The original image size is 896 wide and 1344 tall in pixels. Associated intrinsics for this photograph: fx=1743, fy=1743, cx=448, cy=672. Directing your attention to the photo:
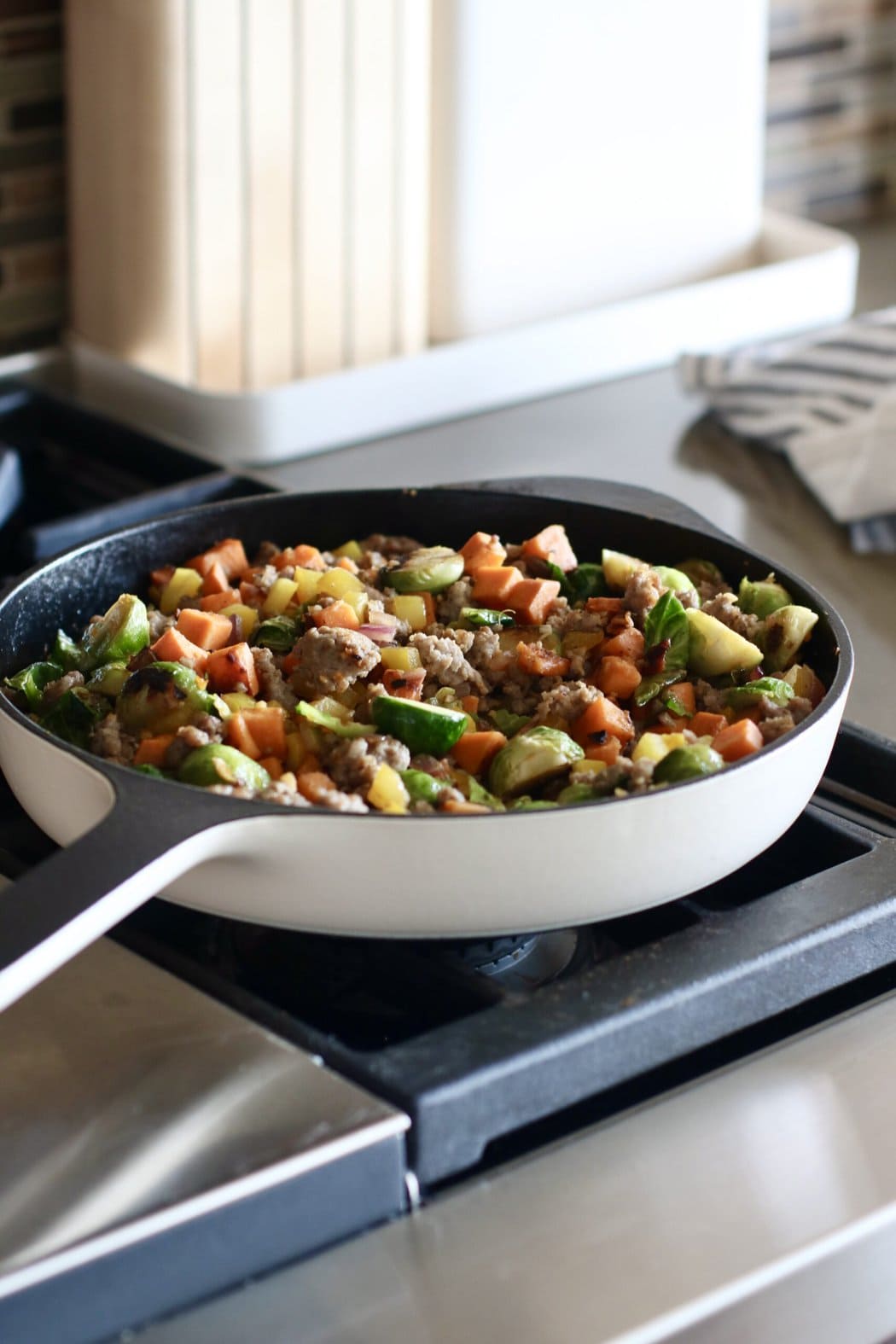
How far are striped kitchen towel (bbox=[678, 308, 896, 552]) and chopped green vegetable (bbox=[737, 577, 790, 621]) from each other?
0.47m

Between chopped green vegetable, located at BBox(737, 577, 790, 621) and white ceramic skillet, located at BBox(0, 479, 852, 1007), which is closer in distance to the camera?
white ceramic skillet, located at BBox(0, 479, 852, 1007)

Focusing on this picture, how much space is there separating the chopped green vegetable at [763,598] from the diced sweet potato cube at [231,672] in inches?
10.5

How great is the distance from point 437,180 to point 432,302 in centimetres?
11

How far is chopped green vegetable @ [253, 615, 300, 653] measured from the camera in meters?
0.90

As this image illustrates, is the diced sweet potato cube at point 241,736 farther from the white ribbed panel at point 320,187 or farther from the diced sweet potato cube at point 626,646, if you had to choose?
the white ribbed panel at point 320,187

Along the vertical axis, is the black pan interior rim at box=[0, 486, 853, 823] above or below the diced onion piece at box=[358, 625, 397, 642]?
above

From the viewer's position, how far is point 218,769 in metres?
0.74

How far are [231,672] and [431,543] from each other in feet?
0.83

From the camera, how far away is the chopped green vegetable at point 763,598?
912 mm

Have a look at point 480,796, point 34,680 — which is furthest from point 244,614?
point 480,796

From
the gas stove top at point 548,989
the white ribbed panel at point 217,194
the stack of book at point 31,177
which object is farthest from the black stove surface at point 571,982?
the stack of book at point 31,177

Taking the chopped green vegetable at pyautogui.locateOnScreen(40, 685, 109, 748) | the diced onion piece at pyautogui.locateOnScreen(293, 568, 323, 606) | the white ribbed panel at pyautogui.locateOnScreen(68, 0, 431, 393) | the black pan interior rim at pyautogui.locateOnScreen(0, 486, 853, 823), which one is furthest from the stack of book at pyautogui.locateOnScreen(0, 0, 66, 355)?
the chopped green vegetable at pyautogui.locateOnScreen(40, 685, 109, 748)

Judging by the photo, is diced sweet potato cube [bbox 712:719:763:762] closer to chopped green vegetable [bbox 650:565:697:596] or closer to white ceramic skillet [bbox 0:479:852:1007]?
white ceramic skillet [bbox 0:479:852:1007]

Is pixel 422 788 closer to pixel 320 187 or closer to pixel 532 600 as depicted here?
pixel 532 600
